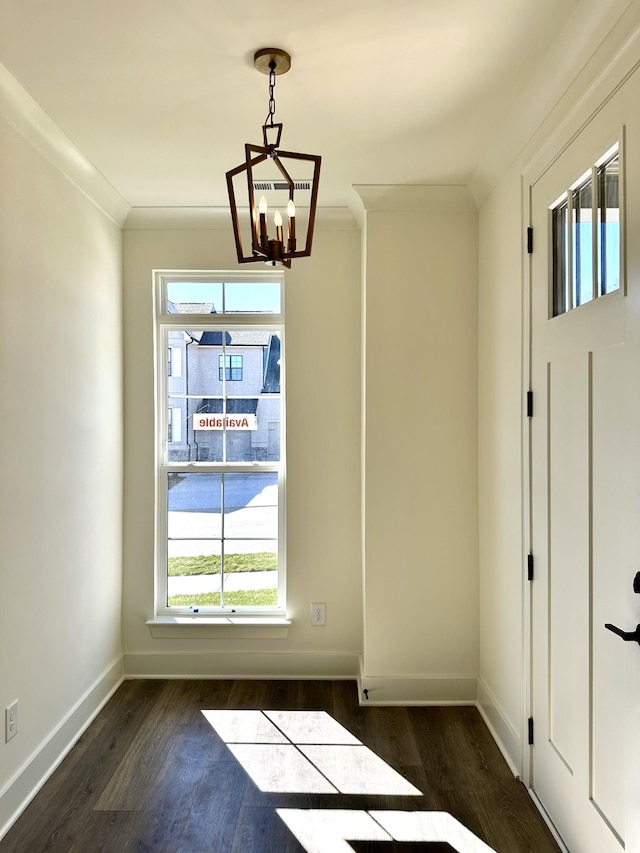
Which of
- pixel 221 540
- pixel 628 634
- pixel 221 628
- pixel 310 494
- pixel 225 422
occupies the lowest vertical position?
pixel 221 628

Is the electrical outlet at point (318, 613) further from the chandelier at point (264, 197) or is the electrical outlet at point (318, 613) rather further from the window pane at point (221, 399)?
the chandelier at point (264, 197)

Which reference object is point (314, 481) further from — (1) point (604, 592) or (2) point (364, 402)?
(1) point (604, 592)

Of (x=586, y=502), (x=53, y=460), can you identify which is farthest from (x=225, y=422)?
(x=586, y=502)

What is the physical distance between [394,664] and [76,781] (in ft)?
5.18

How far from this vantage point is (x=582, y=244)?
6.26ft

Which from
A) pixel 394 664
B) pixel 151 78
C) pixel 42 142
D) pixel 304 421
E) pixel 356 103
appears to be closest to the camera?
pixel 151 78

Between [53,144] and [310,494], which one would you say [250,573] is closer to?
[310,494]

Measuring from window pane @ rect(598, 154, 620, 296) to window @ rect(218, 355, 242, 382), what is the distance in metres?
2.21

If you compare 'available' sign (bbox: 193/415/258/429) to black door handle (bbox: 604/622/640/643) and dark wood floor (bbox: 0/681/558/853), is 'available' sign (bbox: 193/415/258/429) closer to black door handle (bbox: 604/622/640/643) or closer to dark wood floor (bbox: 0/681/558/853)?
dark wood floor (bbox: 0/681/558/853)

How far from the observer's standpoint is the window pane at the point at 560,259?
6.74 ft

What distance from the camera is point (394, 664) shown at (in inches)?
121

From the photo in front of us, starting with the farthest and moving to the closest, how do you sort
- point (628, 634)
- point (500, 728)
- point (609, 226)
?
point (500, 728)
point (609, 226)
point (628, 634)

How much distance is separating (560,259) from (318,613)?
2306 mm

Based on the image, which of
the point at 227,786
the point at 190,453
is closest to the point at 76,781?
the point at 227,786
